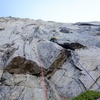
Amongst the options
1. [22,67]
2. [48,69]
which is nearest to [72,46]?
[48,69]

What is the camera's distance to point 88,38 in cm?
2419

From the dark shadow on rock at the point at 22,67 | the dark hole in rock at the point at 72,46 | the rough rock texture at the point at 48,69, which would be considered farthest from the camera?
the dark hole in rock at the point at 72,46

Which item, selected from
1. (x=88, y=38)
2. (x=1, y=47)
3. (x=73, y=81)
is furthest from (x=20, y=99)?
(x=88, y=38)

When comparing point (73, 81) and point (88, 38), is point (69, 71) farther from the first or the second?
point (88, 38)

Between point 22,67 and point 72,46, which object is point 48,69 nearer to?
point 22,67

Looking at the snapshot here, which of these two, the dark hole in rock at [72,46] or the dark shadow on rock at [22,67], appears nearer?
the dark shadow on rock at [22,67]

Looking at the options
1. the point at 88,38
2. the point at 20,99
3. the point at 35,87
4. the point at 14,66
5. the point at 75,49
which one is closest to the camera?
the point at 20,99

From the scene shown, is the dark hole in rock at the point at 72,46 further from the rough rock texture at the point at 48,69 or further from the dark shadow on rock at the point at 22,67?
the dark shadow on rock at the point at 22,67

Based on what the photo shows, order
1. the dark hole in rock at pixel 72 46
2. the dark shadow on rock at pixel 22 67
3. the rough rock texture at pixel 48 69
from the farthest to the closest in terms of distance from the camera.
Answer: the dark hole in rock at pixel 72 46, the dark shadow on rock at pixel 22 67, the rough rock texture at pixel 48 69

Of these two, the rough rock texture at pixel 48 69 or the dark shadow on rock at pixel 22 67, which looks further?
the dark shadow on rock at pixel 22 67

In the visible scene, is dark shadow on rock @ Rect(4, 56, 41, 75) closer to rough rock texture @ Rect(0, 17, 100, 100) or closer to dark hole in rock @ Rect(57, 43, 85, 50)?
rough rock texture @ Rect(0, 17, 100, 100)

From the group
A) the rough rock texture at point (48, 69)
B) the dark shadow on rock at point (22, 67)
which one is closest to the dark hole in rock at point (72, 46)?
the rough rock texture at point (48, 69)

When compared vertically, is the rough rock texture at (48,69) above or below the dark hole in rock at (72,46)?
below

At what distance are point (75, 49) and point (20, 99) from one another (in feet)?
26.1
